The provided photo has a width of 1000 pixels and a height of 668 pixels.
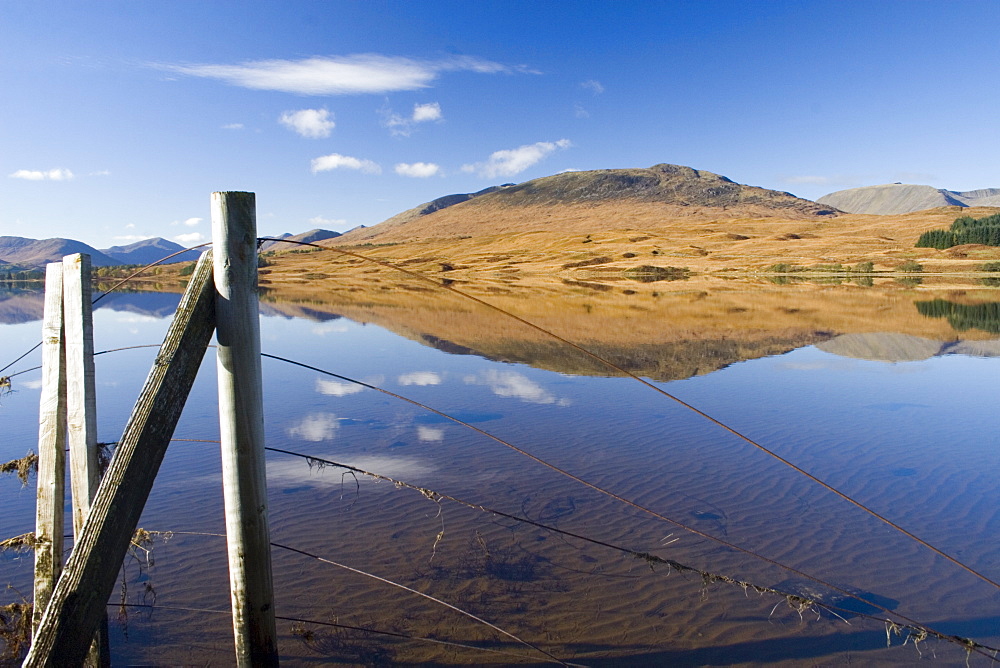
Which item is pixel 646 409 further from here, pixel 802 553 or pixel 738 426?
pixel 802 553

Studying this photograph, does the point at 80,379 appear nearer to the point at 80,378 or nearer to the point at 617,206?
the point at 80,378

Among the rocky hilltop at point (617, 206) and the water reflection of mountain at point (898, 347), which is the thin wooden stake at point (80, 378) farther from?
the rocky hilltop at point (617, 206)

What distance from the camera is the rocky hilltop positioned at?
149875 mm

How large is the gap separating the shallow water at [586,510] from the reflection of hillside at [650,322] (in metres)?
0.91

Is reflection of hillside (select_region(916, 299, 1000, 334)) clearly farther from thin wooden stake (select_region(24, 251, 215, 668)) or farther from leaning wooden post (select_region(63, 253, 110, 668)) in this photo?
leaning wooden post (select_region(63, 253, 110, 668))

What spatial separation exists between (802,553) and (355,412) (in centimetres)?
762

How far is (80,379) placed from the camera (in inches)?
139

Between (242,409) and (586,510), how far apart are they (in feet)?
15.4

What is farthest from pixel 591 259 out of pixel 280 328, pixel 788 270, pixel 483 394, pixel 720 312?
pixel 483 394

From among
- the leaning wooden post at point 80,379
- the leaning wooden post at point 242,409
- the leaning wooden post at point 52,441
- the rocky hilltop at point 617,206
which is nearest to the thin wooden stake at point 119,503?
the leaning wooden post at point 242,409

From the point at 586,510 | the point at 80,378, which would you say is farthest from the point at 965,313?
the point at 80,378

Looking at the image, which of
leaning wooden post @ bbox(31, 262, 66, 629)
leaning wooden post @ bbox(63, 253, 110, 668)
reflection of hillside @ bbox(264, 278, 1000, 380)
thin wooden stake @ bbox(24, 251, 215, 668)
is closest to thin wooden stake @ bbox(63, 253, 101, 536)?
leaning wooden post @ bbox(63, 253, 110, 668)

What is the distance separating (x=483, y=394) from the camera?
41.4 ft

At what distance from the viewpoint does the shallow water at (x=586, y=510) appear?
15.6 feet
